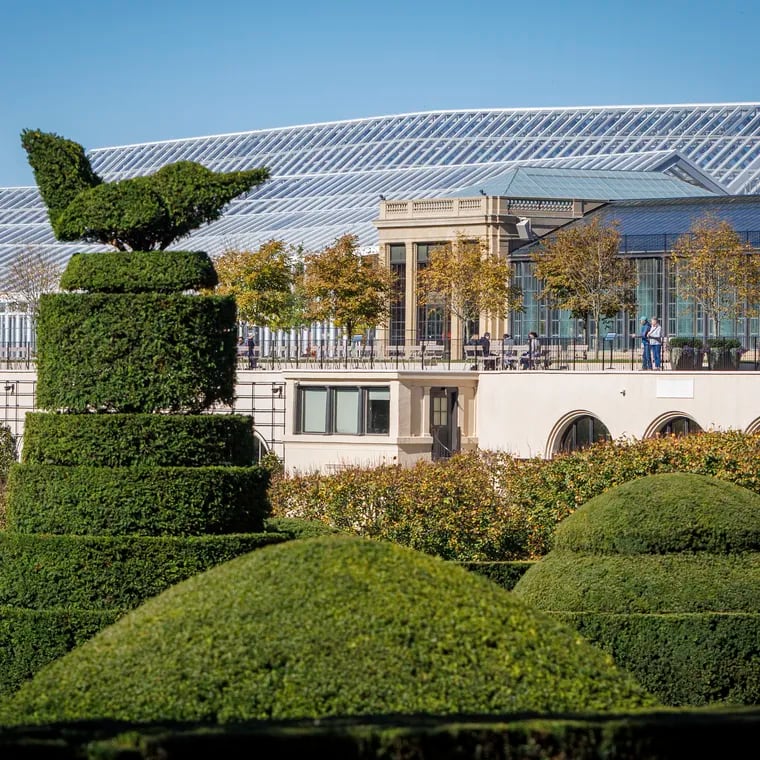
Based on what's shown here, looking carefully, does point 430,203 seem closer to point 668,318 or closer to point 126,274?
point 668,318

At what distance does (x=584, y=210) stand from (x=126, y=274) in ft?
170

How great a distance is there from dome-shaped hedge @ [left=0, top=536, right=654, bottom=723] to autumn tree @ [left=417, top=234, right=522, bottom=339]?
1977 inches

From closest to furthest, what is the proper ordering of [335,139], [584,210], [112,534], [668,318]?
[112,534] → [668,318] → [584,210] → [335,139]

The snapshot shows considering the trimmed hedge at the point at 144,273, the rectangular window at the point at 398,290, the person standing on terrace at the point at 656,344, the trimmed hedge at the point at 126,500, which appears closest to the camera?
the trimmed hedge at the point at 126,500

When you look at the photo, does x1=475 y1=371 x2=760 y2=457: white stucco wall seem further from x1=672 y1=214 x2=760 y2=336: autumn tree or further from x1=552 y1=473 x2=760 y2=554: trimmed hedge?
x1=552 y1=473 x2=760 y2=554: trimmed hedge

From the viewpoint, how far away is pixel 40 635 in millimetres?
16547

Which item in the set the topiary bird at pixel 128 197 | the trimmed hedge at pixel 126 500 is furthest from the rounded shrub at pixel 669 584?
the topiary bird at pixel 128 197

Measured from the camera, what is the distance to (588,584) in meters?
17.5

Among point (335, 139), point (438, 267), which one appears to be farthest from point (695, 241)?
point (335, 139)

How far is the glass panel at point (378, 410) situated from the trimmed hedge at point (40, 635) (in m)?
30.1

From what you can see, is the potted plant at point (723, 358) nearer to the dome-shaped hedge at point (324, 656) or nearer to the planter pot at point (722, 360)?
the planter pot at point (722, 360)

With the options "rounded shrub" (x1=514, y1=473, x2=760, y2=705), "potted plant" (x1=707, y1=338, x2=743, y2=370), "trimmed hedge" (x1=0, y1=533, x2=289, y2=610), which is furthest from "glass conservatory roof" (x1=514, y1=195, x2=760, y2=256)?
"trimmed hedge" (x1=0, y1=533, x2=289, y2=610)

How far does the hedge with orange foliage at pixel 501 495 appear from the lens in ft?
94.9

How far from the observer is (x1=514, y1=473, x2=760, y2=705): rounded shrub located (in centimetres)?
1653
